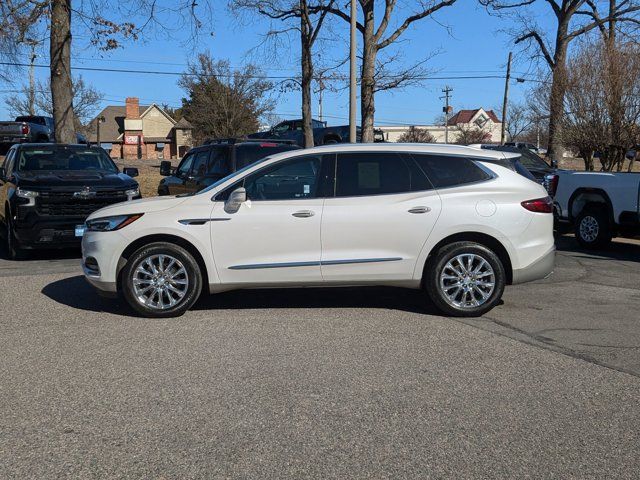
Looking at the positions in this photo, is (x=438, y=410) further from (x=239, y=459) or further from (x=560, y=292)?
Result: (x=560, y=292)

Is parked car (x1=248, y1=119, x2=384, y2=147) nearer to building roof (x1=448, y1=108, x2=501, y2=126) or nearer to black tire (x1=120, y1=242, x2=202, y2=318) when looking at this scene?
black tire (x1=120, y1=242, x2=202, y2=318)

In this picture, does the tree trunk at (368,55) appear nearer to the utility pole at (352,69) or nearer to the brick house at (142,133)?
the utility pole at (352,69)

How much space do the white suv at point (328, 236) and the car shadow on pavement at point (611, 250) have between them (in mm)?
5054

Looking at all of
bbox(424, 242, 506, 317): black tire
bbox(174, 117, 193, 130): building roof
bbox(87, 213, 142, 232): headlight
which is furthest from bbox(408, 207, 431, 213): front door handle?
bbox(174, 117, 193, 130): building roof

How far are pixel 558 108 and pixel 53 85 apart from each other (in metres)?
13.5

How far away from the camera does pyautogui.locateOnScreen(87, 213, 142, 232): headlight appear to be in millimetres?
6882

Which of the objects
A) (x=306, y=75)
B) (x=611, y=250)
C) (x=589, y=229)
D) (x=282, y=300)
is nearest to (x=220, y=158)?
(x=282, y=300)

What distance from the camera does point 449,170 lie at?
278 inches

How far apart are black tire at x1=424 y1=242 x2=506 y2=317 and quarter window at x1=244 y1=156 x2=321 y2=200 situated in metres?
1.48

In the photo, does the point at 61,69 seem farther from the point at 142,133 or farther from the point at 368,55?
the point at 142,133

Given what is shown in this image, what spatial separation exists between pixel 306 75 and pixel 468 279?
50.2ft

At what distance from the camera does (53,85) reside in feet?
57.1

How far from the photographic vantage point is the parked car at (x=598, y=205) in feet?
36.8

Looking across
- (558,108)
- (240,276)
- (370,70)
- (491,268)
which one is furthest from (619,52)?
(240,276)
